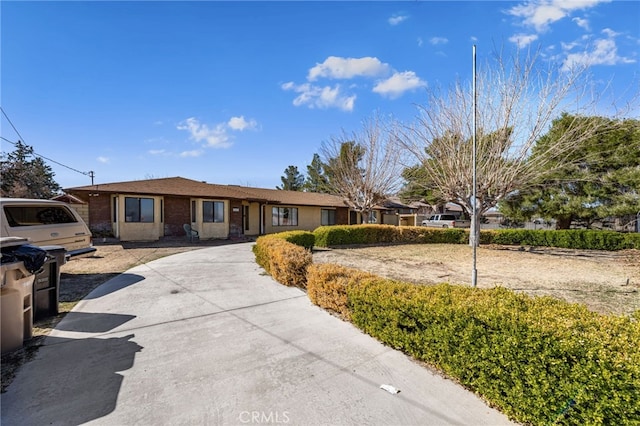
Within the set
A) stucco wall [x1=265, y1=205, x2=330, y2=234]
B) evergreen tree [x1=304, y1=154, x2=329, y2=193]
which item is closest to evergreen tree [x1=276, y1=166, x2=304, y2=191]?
evergreen tree [x1=304, y1=154, x2=329, y2=193]

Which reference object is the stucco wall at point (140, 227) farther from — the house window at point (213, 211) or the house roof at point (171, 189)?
the house window at point (213, 211)

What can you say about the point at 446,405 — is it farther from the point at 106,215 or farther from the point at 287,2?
the point at 106,215

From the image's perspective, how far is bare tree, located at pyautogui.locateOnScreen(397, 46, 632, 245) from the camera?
11.8m

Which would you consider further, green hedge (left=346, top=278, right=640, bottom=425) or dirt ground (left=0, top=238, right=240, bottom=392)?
dirt ground (left=0, top=238, right=240, bottom=392)

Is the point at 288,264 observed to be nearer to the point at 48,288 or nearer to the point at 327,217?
the point at 48,288

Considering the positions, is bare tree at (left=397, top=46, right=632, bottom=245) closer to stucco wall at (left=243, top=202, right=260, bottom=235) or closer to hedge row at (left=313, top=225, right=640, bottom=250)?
hedge row at (left=313, top=225, right=640, bottom=250)

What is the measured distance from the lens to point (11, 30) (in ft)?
26.0

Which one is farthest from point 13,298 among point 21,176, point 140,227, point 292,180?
point 292,180

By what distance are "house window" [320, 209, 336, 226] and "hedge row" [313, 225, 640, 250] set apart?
7980 millimetres

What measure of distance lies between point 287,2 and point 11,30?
25.5ft

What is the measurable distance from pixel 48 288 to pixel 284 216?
1765 centimetres

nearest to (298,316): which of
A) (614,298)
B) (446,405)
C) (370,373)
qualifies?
(370,373)
